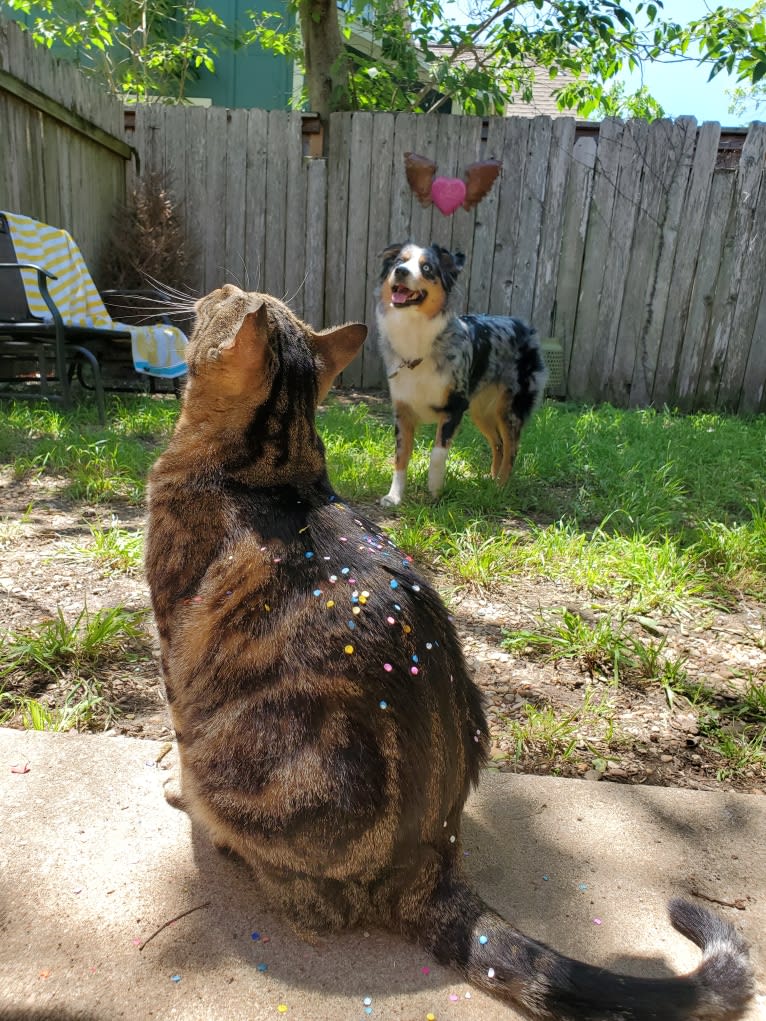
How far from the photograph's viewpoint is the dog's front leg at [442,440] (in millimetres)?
4316

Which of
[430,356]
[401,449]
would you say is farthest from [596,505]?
[430,356]

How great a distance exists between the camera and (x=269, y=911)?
1426 mm

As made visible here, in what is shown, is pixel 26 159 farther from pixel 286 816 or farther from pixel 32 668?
pixel 286 816

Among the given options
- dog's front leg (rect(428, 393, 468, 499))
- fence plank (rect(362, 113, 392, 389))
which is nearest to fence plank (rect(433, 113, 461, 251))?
fence plank (rect(362, 113, 392, 389))

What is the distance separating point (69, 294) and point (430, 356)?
3.67 m

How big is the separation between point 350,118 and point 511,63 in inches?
215

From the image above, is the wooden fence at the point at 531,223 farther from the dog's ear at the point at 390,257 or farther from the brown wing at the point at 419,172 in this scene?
the dog's ear at the point at 390,257

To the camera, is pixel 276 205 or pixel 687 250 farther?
pixel 276 205

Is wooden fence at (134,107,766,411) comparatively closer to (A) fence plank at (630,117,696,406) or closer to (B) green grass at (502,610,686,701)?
(A) fence plank at (630,117,696,406)

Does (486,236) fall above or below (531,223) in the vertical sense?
below

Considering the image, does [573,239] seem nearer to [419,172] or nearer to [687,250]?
[687,250]

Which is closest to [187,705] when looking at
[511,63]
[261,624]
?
[261,624]

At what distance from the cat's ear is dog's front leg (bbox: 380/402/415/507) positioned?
235 cm

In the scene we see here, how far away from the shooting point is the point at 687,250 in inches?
281
